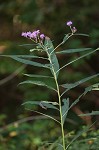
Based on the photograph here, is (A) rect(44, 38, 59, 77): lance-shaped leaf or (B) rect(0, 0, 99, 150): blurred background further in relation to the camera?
(B) rect(0, 0, 99, 150): blurred background

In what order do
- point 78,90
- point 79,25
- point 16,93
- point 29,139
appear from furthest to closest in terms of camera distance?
point 16,93 → point 78,90 → point 79,25 → point 29,139

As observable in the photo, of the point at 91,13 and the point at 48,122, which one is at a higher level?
the point at 91,13

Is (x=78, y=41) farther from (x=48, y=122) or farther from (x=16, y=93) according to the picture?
(x=16, y=93)

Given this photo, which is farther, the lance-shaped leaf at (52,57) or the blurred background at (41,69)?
the blurred background at (41,69)

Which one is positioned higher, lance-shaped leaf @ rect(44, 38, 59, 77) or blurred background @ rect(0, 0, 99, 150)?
lance-shaped leaf @ rect(44, 38, 59, 77)

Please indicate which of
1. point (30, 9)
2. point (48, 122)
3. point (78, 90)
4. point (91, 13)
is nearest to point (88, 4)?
point (91, 13)

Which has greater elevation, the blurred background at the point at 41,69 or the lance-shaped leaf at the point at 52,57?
the lance-shaped leaf at the point at 52,57

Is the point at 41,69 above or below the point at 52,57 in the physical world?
below

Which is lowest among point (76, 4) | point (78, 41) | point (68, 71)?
point (68, 71)

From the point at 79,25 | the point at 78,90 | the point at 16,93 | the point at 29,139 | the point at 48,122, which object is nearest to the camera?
the point at 29,139

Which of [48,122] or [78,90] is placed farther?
[78,90]

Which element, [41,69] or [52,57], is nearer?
[52,57]
